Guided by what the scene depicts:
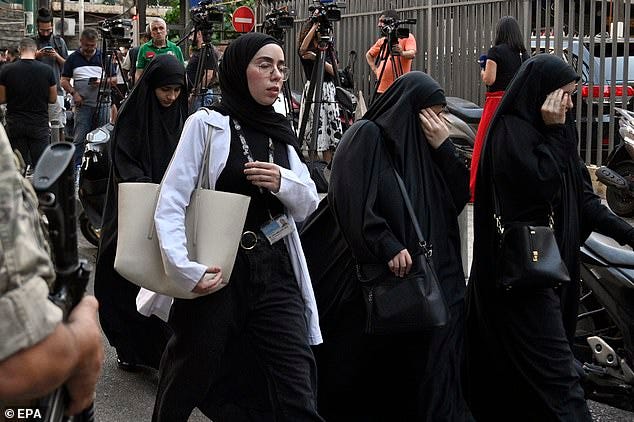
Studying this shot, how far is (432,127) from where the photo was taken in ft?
15.2

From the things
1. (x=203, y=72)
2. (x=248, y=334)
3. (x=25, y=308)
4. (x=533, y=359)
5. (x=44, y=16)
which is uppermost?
(x=44, y=16)

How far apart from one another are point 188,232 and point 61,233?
1866mm

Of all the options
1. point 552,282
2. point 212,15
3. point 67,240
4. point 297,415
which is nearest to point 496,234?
point 552,282

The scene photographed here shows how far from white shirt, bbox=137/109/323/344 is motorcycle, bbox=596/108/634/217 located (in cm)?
664

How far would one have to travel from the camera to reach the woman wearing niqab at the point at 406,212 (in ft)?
14.8

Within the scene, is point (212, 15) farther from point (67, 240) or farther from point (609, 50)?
point (67, 240)

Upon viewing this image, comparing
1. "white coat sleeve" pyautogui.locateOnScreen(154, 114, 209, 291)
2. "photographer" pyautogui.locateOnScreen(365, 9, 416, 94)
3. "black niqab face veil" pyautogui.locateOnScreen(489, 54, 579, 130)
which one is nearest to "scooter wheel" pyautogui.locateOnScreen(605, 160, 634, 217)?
"photographer" pyautogui.locateOnScreen(365, 9, 416, 94)

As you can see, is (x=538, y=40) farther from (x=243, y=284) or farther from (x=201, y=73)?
(x=243, y=284)

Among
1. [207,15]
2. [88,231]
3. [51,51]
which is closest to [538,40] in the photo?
[207,15]

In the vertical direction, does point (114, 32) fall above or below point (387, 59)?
above

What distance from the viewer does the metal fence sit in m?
11.8

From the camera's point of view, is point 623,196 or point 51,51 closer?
point 623,196

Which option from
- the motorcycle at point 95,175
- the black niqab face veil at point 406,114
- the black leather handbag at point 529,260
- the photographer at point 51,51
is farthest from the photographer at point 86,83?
the black leather handbag at point 529,260

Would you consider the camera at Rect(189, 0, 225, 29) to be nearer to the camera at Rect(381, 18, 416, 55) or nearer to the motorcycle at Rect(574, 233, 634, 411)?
the camera at Rect(381, 18, 416, 55)
